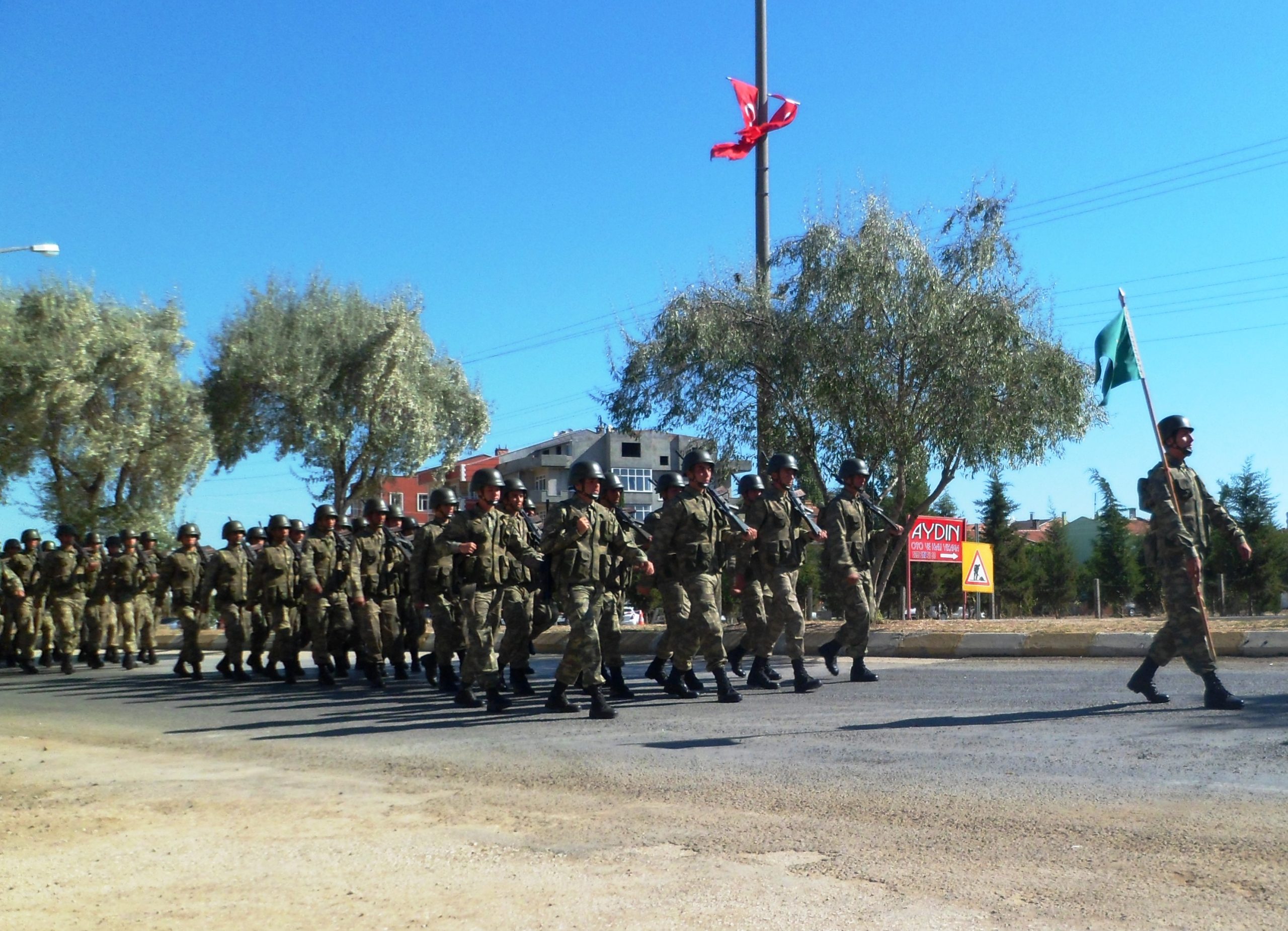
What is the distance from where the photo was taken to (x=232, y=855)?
18.5 ft

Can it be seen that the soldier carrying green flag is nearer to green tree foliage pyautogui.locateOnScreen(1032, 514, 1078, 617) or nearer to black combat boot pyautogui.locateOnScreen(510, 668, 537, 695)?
black combat boot pyautogui.locateOnScreen(510, 668, 537, 695)

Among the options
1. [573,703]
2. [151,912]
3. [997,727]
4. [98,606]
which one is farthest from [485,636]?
[98,606]

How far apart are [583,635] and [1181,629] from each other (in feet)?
14.4

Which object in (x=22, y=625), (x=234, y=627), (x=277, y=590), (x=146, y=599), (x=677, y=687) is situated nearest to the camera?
(x=677, y=687)

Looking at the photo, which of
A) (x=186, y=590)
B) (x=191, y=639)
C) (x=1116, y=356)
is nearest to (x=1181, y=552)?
(x=1116, y=356)

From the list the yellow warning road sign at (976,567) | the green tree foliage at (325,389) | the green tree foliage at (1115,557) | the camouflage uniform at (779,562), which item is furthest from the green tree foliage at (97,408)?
the green tree foliage at (1115,557)

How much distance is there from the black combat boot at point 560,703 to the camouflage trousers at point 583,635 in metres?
0.30

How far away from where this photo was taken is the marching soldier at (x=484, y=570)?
35.1 feet

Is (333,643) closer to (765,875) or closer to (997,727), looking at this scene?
(997,727)

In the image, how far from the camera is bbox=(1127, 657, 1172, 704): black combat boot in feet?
30.8

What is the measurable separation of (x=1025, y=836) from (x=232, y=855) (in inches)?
136

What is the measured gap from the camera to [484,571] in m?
10.9

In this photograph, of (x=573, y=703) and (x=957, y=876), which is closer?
(x=957, y=876)

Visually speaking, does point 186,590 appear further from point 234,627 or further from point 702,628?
point 702,628
